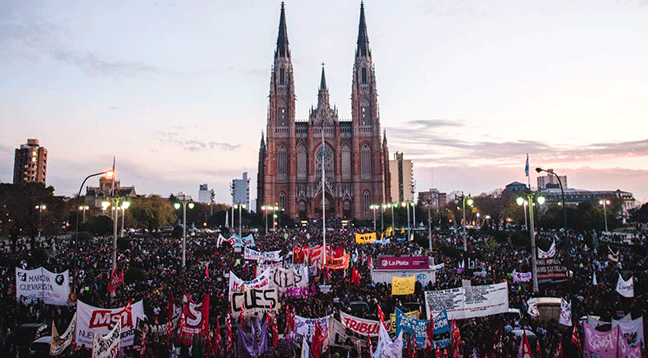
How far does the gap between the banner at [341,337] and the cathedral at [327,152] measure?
8123 cm

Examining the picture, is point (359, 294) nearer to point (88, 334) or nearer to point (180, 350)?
→ point (180, 350)

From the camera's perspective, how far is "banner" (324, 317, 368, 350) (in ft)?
39.4

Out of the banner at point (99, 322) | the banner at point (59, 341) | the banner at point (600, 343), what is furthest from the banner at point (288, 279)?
the banner at point (600, 343)

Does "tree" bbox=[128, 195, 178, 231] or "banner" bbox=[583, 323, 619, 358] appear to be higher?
"tree" bbox=[128, 195, 178, 231]

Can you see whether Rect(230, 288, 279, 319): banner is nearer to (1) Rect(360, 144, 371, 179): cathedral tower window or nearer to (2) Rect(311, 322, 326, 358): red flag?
(2) Rect(311, 322, 326, 358): red flag

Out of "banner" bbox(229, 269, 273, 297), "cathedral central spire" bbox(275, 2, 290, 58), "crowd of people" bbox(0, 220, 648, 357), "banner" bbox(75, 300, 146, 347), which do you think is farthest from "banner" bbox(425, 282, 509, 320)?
"cathedral central spire" bbox(275, 2, 290, 58)

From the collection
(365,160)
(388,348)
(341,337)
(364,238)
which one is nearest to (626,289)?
(341,337)

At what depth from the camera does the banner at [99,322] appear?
11.8 m

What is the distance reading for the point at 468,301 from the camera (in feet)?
42.9

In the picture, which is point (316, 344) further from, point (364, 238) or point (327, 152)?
point (327, 152)

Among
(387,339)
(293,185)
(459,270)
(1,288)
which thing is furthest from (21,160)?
(387,339)

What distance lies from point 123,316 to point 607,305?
14956 mm

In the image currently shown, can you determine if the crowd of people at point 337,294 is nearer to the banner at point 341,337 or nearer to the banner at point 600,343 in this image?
the banner at point 341,337

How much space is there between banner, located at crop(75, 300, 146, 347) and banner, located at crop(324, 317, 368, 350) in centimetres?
501
